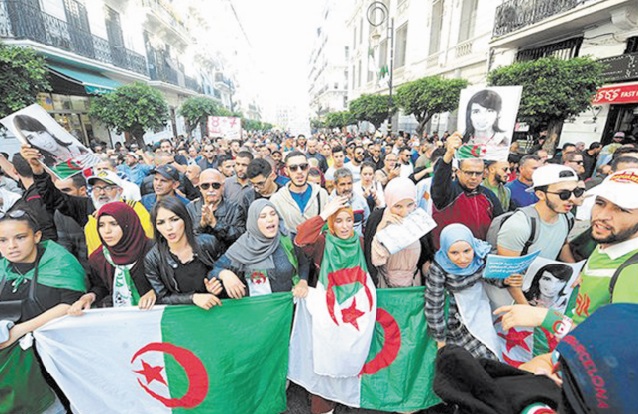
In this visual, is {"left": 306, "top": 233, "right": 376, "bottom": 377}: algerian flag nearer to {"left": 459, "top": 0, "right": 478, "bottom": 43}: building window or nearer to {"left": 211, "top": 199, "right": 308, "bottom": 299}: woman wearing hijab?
{"left": 211, "top": 199, "right": 308, "bottom": 299}: woman wearing hijab

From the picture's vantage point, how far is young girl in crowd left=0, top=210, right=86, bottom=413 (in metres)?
1.91

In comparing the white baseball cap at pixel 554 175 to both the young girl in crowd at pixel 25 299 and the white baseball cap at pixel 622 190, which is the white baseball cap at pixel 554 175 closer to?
the white baseball cap at pixel 622 190

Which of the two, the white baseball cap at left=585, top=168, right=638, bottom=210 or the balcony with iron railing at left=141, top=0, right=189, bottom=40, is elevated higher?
the balcony with iron railing at left=141, top=0, right=189, bottom=40

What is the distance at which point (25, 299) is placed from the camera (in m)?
1.99

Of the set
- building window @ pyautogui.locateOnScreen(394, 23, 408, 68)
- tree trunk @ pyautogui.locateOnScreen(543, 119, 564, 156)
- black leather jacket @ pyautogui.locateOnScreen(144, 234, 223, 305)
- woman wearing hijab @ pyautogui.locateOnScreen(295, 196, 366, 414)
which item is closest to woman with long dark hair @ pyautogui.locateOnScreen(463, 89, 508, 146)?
woman wearing hijab @ pyautogui.locateOnScreen(295, 196, 366, 414)

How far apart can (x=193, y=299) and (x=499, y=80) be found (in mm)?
10183

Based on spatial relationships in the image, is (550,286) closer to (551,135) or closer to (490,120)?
(490,120)

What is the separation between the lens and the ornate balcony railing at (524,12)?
994 cm

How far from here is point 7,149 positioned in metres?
9.50

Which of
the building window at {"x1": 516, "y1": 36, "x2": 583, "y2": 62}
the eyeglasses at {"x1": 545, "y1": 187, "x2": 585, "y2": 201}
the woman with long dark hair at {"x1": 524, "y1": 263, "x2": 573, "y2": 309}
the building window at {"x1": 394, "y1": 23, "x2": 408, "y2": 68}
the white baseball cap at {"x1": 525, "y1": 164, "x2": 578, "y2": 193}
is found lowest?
the woman with long dark hair at {"x1": 524, "y1": 263, "x2": 573, "y2": 309}

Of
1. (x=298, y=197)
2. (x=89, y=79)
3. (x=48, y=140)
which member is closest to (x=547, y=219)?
(x=298, y=197)

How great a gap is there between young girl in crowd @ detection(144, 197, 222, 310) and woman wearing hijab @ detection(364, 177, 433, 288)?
4.05 feet

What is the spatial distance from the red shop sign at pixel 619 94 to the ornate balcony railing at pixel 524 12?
281 centimetres

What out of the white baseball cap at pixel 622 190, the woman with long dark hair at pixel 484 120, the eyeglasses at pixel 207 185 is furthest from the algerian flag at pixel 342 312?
the woman with long dark hair at pixel 484 120
